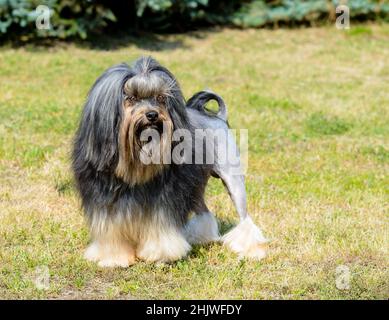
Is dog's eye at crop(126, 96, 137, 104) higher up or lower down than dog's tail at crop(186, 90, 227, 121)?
higher up

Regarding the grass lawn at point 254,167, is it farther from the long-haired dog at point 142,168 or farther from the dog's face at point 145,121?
the dog's face at point 145,121

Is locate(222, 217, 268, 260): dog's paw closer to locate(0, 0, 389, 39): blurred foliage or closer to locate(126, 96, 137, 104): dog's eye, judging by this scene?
locate(126, 96, 137, 104): dog's eye

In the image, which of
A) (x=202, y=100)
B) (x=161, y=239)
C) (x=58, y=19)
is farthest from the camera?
(x=58, y=19)

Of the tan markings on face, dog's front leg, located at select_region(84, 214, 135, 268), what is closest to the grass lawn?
dog's front leg, located at select_region(84, 214, 135, 268)

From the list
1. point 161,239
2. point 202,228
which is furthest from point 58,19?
point 161,239

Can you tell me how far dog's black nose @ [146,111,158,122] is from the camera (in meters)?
4.85

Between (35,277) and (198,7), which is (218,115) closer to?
(35,277)

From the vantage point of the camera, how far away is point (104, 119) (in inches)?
193

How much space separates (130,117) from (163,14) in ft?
33.1

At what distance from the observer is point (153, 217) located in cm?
527

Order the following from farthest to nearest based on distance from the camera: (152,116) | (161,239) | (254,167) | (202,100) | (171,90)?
(254,167), (202,100), (161,239), (171,90), (152,116)

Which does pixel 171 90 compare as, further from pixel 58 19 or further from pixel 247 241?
pixel 58 19

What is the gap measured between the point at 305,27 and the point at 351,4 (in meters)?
1.00

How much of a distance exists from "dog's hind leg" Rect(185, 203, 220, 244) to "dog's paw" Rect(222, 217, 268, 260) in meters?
0.11
